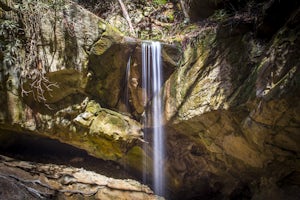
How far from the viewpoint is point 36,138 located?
5.57 meters

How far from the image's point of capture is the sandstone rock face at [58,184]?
3.89 m

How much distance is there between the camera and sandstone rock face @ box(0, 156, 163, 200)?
3887 millimetres

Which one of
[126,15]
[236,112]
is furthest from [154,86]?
[126,15]

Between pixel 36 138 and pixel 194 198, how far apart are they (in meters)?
3.89

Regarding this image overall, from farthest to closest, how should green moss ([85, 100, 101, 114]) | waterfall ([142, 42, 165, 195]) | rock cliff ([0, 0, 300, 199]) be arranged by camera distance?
waterfall ([142, 42, 165, 195])
green moss ([85, 100, 101, 114])
rock cliff ([0, 0, 300, 199])

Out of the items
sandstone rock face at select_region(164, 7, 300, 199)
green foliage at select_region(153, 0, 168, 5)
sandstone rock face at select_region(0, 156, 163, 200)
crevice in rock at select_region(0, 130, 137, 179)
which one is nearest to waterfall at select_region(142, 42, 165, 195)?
sandstone rock face at select_region(164, 7, 300, 199)

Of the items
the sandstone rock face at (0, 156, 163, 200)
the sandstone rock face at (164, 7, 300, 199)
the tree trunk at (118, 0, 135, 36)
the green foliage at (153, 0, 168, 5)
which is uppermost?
the green foliage at (153, 0, 168, 5)

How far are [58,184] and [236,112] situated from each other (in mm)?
3578

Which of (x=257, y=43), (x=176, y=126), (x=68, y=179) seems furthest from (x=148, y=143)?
(x=257, y=43)

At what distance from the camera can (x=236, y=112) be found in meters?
3.92

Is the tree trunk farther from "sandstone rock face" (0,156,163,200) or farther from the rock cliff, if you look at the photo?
"sandstone rock face" (0,156,163,200)

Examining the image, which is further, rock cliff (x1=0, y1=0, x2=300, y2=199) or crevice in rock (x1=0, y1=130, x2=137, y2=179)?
crevice in rock (x1=0, y1=130, x2=137, y2=179)

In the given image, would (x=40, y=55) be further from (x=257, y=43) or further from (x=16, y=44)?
(x=257, y=43)

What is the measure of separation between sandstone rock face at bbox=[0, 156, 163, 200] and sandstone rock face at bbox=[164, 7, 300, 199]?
1.16 meters
